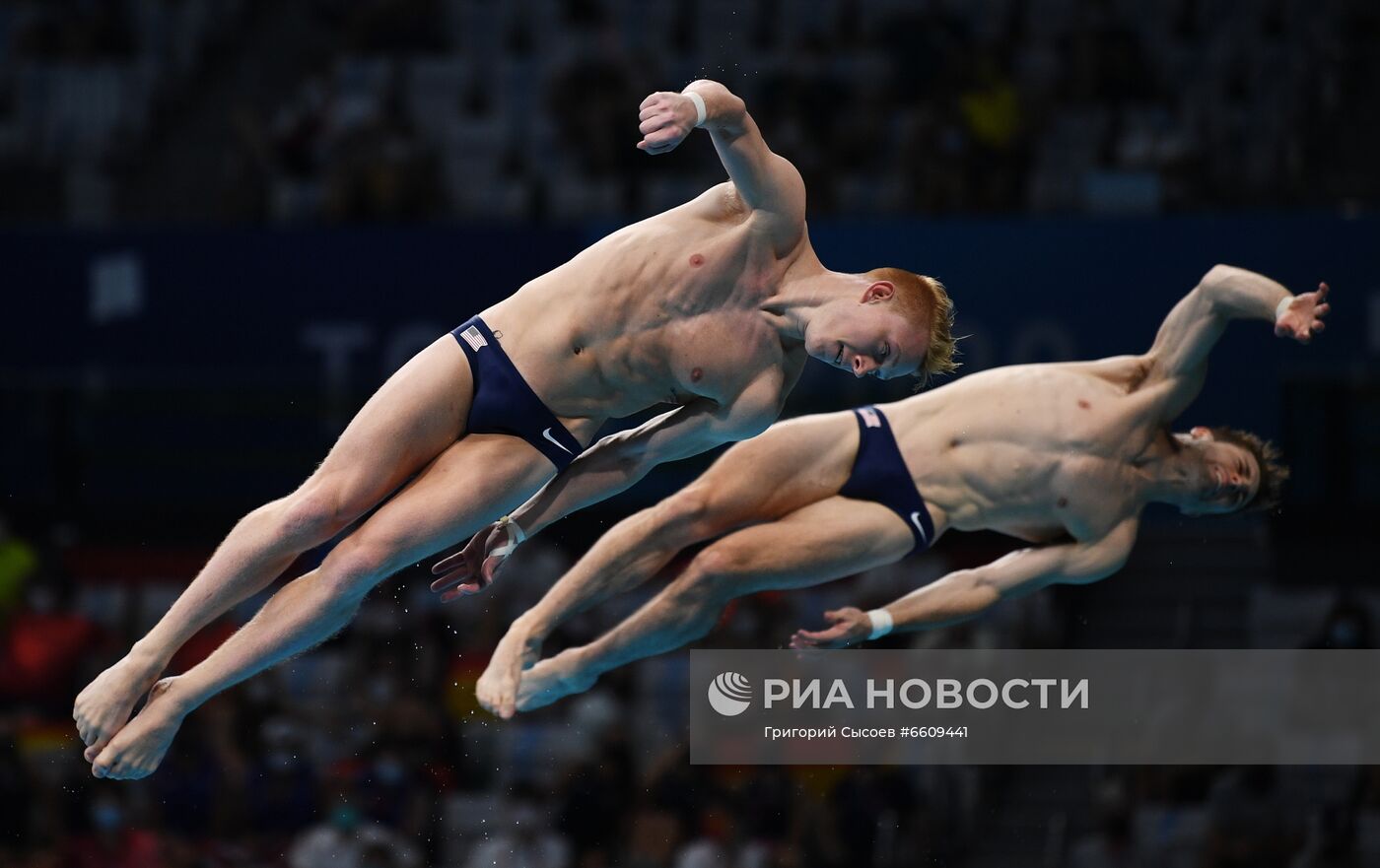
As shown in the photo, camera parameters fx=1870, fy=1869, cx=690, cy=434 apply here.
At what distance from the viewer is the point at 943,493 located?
7.79 m

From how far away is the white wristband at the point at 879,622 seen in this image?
7.41 metres

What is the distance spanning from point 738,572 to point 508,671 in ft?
3.63

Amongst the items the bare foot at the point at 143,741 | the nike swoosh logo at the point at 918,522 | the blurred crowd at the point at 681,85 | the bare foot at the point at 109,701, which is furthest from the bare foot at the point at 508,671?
the blurred crowd at the point at 681,85

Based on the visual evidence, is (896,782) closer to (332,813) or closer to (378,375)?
(332,813)

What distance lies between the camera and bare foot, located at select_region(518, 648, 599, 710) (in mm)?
7410

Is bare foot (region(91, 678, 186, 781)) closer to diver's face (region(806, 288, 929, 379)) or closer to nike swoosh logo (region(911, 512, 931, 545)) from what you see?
diver's face (region(806, 288, 929, 379))

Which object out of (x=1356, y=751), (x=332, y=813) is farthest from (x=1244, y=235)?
(x=332, y=813)

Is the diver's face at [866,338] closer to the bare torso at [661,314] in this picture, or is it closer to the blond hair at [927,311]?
the blond hair at [927,311]

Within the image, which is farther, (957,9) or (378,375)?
(957,9)

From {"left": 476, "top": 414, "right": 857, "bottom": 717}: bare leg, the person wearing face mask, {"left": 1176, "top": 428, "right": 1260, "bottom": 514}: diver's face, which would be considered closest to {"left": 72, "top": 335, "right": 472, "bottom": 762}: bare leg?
{"left": 476, "top": 414, "right": 857, "bottom": 717}: bare leg

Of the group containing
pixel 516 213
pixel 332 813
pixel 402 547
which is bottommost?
pixel 332 813

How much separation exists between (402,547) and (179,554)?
6027mm

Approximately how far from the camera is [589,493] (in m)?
6.88

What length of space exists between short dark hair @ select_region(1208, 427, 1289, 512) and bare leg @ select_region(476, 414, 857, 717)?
160 cm
